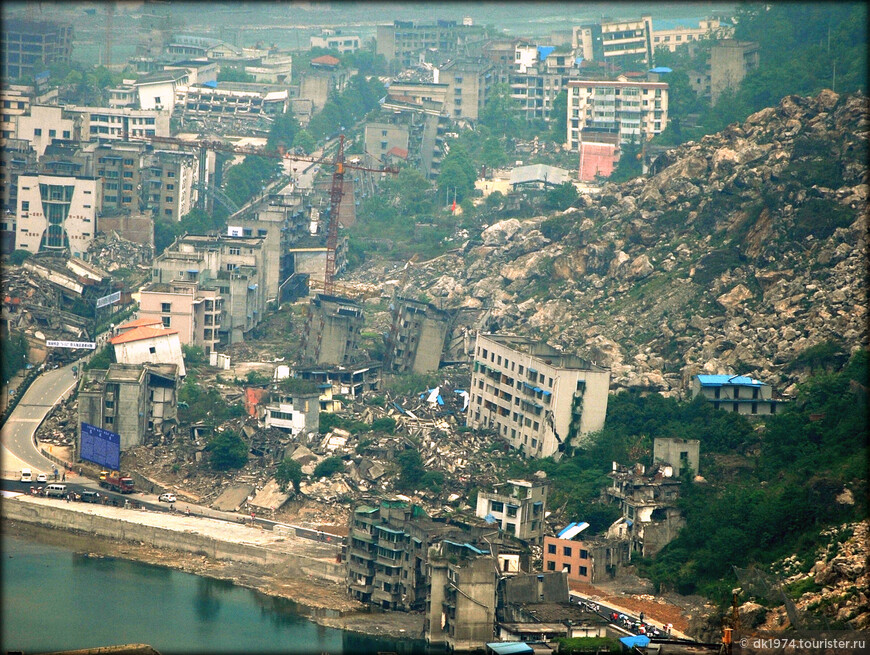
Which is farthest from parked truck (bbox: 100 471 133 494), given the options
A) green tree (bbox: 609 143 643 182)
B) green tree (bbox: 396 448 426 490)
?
green tree (bbox: 609 143 643 182)

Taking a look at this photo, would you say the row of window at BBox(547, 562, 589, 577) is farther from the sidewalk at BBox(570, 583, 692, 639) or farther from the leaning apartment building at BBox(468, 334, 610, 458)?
the leaning apartment building at BBox(468, 334, 610, 458)

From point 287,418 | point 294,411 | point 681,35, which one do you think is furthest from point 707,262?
point 681,35

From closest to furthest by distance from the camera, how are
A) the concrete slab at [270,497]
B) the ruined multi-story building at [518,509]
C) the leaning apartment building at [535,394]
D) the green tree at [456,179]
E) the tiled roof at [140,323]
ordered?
the ruined multi-story building at [518,509] < the concrete slab at [270,497] < the leaning apartment building at [535,394] < the tiled roof at [140,323] < the green tree at [456,179]

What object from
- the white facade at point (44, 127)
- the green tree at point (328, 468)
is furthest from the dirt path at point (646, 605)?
the white facade at point (44, 127)

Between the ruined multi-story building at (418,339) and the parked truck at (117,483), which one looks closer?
the parked truck at (117,483)

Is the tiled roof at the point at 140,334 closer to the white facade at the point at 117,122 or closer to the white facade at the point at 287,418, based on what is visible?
the white facade at the point at 287,418

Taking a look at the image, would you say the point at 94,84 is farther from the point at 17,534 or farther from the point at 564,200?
the point at 17,534

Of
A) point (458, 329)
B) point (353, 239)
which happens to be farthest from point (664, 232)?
point (353, 239)
